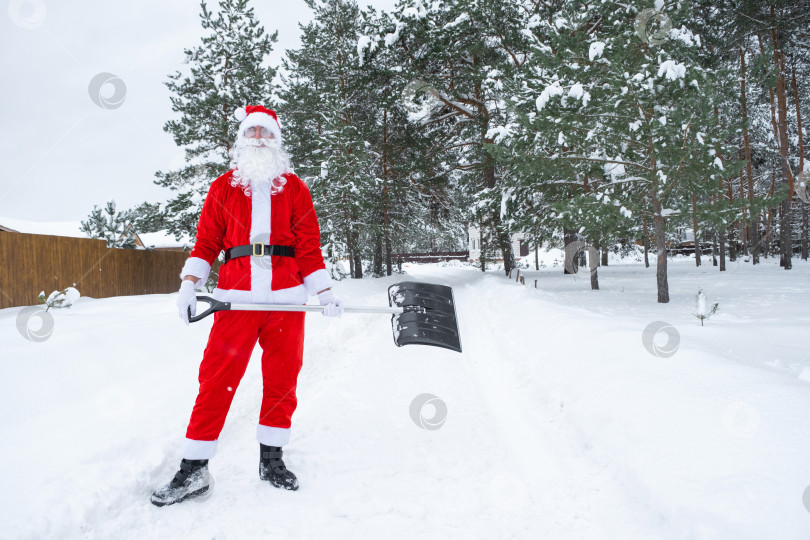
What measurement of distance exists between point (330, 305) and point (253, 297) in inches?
20.4

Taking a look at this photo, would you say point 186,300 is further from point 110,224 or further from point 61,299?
point 110,224

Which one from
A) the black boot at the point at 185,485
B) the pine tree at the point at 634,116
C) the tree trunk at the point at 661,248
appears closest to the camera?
the black boot at the point at 185,485

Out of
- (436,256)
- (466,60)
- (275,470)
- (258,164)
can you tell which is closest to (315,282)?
(258,164)

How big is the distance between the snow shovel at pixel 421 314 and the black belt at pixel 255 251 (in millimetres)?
469

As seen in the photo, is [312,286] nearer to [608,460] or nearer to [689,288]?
[608,460]

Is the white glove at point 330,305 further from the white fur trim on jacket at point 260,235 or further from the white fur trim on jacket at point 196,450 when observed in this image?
the white fur trim on jacket at point 196,450

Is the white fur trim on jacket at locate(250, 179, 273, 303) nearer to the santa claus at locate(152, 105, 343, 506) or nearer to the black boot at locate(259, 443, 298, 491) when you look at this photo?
the santa claus at locate(152, 105, 343, 506)

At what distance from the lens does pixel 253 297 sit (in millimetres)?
2811

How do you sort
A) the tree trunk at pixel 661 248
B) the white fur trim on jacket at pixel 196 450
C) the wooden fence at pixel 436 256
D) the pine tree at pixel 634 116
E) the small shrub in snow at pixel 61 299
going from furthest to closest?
the wooden fence at pixel 436 256
the tree trunk at pixel 661 248
the pine tree at pixel 634 116
the small shrub in snow at pixel 61 299
the white fur trim on jacket at pixel 196 450

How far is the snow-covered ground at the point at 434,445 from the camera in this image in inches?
89.5

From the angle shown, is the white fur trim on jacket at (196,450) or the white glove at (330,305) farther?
the white glove at (330,305)

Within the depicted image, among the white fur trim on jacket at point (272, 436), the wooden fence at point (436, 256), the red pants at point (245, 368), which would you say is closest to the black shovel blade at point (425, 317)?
the red pants at point (245, 368)

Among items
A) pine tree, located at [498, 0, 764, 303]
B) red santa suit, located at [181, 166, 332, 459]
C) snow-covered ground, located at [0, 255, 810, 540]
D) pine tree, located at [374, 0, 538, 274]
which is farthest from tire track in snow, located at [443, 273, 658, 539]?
pine tree, located at [374, 0, 538, 274]

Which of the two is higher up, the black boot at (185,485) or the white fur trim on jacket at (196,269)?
the white fur trim on jacket at (196,269)
